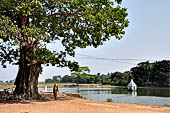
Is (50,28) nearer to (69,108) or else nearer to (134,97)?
(69,108)

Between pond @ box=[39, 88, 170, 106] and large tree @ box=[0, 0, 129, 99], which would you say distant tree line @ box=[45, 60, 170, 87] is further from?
large tree @ box=[0, 0, 129, 99]

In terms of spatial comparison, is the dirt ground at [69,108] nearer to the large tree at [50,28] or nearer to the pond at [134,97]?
the large tree at [50,28]

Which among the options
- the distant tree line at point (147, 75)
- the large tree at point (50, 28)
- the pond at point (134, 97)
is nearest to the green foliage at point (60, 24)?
the large tree at point (50, 28)

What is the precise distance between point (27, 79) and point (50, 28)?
15.5 ft

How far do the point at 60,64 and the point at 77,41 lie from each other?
7.79ft

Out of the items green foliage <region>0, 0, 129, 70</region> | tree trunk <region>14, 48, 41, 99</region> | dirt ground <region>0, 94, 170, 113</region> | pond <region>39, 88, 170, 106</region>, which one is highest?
green foliage <region>0, 0, 129, 70</region>

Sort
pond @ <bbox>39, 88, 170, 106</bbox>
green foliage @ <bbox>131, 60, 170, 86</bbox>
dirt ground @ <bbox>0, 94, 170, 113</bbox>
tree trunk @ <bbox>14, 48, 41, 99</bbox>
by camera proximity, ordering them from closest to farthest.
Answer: dirt ground @ <bbox>0, 94, 170, 113</bbox> < tree trunk @ <bbox>14, 48, 41, 99</bbox> < pond @ <bbox>39, 88, 170, 106</bbox> < green foliage @ <bbox>131, 60, 170, 86</bbox>

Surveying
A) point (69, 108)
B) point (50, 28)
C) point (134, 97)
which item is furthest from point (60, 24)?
point (134, 97)

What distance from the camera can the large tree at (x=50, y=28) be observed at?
13.2 m

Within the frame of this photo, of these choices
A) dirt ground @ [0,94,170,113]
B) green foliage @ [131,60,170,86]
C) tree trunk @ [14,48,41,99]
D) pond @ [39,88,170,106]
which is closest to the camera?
dirt ground @ [0,94,170,113]

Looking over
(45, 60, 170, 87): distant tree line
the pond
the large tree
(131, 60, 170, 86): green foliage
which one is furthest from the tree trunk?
(131, 60, 170, 86): green foliage

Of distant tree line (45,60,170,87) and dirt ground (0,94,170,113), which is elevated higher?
distant tree line (45,60,170,87)

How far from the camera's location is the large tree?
13.2m

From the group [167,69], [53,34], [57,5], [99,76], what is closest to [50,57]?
[53,34]
